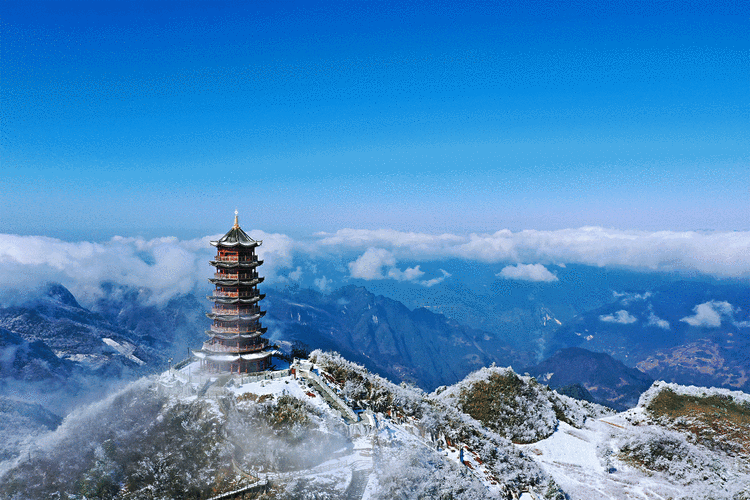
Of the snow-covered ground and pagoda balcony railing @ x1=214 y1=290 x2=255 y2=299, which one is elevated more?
pagoda balcony railing @ x1=214 y1=290 x2=255 y2=299

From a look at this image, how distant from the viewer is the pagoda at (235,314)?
46781mm

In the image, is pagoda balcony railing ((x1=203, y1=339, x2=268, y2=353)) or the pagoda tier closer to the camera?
pagoda balcony railing ((x1=203, y1=339, x2=268, y2=353))

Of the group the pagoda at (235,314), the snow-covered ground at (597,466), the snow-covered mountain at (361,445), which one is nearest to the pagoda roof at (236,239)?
the pagoda at (235,314)

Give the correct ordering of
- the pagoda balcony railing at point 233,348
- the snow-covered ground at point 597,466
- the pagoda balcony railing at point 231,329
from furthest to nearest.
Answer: the pagoda balcony railing at point 231,329 → the pagoda balcony railing at point 233,348 → the snow-covered ground at point 597,466

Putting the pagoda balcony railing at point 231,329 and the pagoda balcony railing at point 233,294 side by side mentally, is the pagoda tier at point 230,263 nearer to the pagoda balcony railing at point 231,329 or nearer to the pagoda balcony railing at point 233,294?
the pagoda balcony railing at point 233,294

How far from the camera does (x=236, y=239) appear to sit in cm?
4766

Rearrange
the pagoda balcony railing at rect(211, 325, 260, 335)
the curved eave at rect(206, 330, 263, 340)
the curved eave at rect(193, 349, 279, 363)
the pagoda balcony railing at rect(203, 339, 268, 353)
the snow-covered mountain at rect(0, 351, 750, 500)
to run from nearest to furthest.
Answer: the snow-covered mountain at rect(0, 351, 750, 500) → the curved eave at rect(193, 349, 279, 363) → the pagoda balcony railing at rect(203, 339, 268, 353) → the curved eave at rect(206, 330, 263, 340) → the pagoda balcony railing at rect(211, 325, 260, 335)

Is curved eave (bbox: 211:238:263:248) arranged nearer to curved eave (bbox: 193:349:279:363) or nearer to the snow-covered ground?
curved eave (bbox: 193:349:279:363)

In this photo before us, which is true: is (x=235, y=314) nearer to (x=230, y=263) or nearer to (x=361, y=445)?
(x=230, y=263)

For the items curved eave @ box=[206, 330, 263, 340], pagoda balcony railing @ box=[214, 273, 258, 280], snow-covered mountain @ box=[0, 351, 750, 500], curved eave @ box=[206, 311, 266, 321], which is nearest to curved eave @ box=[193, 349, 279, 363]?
curved eave @ box=[206, 330, 263, 340]

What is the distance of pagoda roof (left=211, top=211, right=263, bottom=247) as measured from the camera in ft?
154

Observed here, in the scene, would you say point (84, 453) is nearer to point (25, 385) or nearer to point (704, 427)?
point (704, 427)

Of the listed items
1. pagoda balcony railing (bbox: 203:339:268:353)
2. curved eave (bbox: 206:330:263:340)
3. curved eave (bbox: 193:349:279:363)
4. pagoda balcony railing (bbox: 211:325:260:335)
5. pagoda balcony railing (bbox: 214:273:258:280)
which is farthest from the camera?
pagoda balcony railing (bbox: 214:273:258:280)

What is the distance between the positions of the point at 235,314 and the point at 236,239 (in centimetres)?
855
